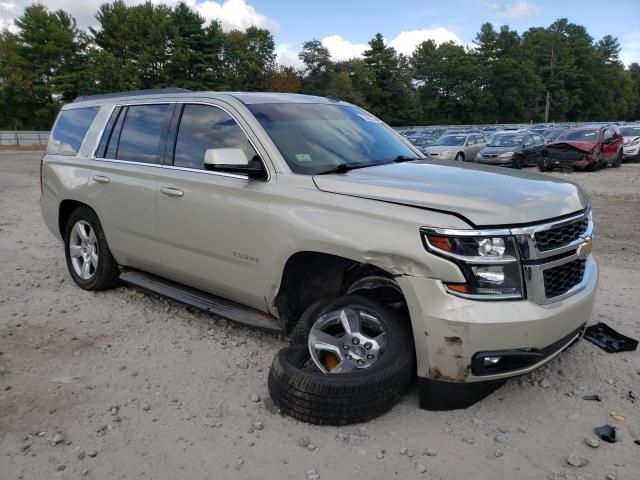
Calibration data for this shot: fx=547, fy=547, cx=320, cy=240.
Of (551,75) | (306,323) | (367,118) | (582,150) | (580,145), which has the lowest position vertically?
(582,150)

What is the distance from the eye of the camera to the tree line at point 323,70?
59.7 meters

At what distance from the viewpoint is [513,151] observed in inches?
805

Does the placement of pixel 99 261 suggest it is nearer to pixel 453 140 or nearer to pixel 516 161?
pixel 516 161

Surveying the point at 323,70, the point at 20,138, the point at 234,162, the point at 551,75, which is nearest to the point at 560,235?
the point at 234,162

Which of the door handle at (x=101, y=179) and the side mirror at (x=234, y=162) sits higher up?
the side mirror at (x=234, y=162)

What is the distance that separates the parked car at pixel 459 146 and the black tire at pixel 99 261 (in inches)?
677

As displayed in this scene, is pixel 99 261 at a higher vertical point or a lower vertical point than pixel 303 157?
lower

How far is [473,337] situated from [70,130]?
466cm

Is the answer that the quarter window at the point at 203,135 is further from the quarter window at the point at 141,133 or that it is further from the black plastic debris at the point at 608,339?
the black plastic debris at the point at 608,339

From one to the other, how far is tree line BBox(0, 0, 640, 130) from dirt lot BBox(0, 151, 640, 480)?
57.2 metres

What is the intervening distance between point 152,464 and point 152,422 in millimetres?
407

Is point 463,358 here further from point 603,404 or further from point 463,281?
point 603,404

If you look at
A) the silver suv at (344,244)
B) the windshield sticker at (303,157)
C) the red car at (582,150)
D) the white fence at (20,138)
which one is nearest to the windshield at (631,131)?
the red car at (582,150)

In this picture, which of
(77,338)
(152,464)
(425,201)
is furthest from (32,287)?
(425,201)
